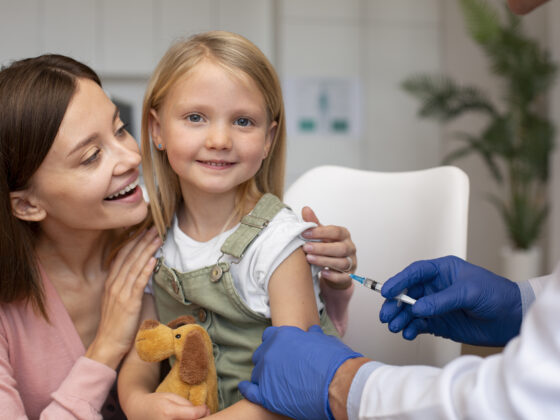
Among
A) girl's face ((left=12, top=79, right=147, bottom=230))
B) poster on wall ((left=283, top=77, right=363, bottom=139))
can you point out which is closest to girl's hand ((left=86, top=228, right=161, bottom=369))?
girl's face ((left=12, top=79, right=147, bottom=230))

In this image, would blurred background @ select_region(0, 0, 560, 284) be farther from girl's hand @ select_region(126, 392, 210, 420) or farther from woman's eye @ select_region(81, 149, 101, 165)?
girl's hand @ select_region(126, 392, 210, 420)

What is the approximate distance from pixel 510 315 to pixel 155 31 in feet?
13.7

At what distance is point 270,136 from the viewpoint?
1363 mm

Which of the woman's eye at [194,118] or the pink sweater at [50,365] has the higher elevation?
the woman's eye at [194,118]

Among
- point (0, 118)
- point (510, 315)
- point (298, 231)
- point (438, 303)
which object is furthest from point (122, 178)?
point (510, 315)

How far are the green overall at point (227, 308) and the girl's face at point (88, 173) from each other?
0.19 meters

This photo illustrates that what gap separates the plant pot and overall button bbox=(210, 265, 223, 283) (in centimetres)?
362

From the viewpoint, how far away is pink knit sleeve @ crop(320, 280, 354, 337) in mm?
1407

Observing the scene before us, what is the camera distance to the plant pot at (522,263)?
13.9ft

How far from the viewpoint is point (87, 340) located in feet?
4.31

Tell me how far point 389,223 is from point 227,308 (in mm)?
604

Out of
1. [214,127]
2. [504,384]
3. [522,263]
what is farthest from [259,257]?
[522,263]

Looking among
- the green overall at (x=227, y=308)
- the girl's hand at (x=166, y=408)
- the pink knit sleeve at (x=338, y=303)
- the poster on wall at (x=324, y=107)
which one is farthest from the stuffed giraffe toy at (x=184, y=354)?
the poster on wall at (x=324, y=107)

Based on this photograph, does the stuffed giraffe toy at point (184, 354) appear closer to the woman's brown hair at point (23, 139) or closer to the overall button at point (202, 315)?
the overall button at point (202, 315)
